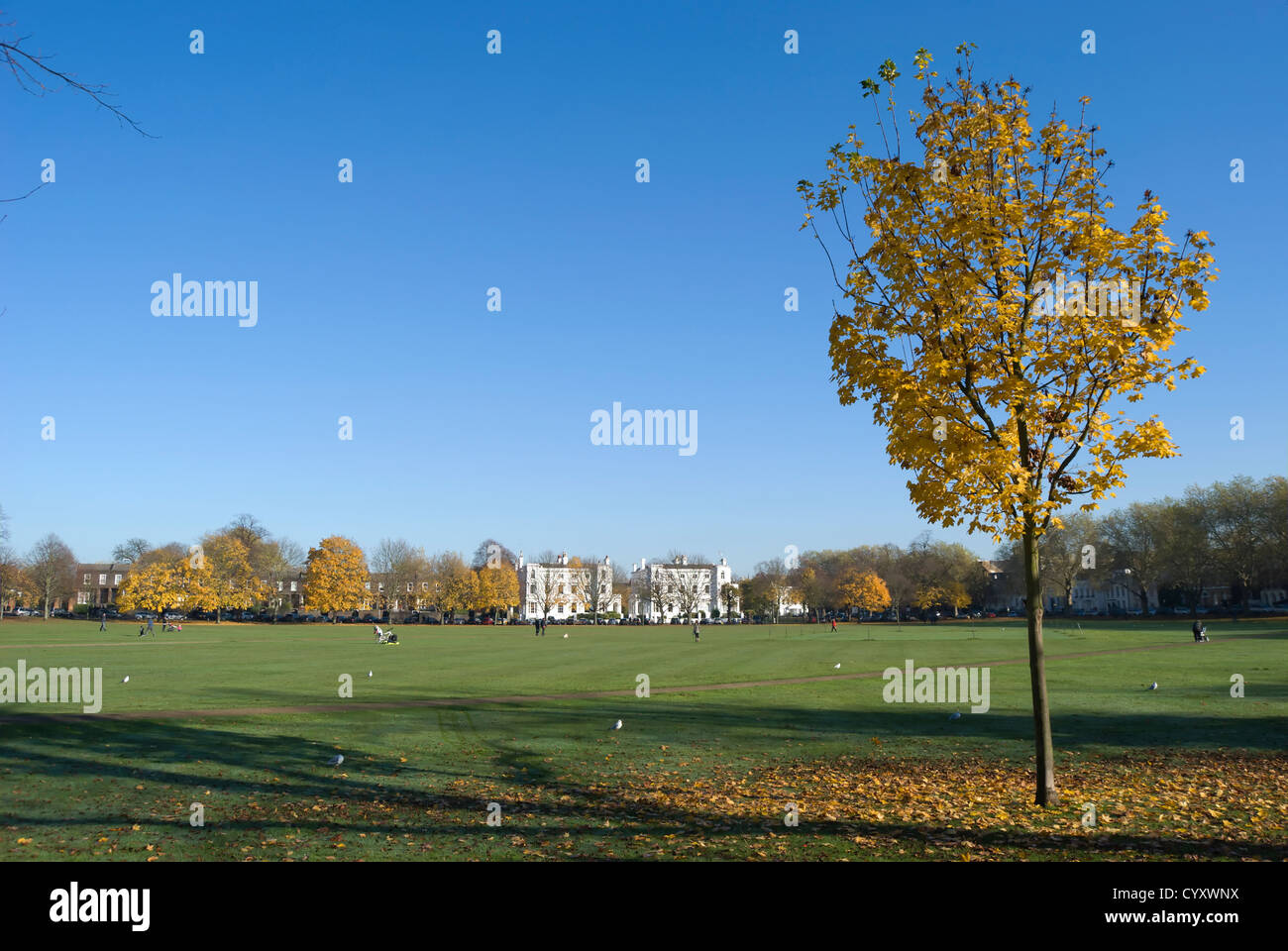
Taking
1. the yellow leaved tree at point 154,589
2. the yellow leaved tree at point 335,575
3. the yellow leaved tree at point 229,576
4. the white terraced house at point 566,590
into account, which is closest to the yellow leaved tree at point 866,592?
the white terraced house at point 566,590

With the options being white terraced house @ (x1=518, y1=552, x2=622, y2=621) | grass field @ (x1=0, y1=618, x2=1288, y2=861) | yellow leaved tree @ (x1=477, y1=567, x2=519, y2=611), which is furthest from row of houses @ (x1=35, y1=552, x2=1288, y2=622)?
grass field @ (x1=0, y1=618, x2=1288, y2=861)

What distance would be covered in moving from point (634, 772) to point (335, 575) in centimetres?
10849

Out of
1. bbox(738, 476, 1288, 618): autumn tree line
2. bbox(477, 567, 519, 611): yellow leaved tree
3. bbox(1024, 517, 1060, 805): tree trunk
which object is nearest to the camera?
bbox(1024, 517, 1060, 805): tree trunk

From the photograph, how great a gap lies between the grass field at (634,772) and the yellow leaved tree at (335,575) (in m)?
90.7

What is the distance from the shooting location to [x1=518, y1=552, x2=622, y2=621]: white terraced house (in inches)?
5610

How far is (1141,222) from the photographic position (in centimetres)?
1022

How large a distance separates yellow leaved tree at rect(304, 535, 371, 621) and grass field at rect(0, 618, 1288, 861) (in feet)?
298

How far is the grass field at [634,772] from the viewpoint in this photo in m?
8.95

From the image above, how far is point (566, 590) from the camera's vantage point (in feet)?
532

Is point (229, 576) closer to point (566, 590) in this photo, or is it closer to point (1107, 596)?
point (566, 590)

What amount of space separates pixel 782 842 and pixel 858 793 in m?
2.79

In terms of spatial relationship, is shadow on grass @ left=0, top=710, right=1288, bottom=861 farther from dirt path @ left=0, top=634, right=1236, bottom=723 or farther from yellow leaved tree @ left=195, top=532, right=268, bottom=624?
yellow leaved tree @ left=195, top=532, right=268, bottom=624
